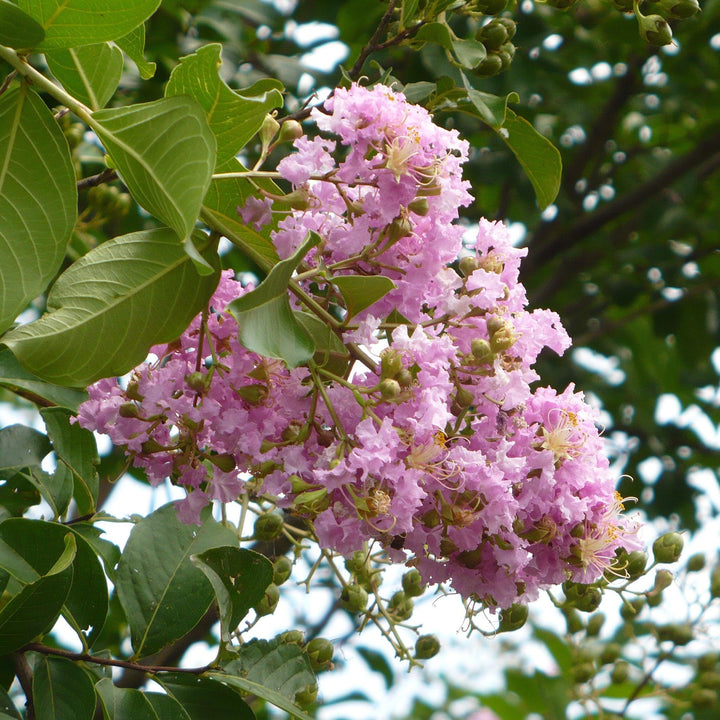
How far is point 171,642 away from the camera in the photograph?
1161 millimetres

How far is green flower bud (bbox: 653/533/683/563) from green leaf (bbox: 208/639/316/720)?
574 mm

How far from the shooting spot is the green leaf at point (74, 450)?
4.06 ft

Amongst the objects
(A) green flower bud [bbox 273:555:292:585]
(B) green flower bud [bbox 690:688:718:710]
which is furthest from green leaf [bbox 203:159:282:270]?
(B) green flower bud [bbox 690:688:718:710]

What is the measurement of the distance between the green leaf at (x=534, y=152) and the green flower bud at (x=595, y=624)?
2.73ft

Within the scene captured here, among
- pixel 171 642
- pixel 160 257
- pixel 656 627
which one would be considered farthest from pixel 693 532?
pixel 160 257

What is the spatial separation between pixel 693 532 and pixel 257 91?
224cm

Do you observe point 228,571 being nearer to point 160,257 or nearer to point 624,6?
point 160,257

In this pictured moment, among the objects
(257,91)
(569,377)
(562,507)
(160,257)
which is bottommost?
(569,377)

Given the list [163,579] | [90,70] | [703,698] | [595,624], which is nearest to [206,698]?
[163,579]

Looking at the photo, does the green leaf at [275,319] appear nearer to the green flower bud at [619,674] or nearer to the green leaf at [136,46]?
the green leaf at [136,46]

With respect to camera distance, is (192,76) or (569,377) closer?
(192,76)

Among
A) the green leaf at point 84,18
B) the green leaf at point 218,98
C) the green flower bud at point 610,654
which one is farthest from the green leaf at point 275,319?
the green flower bud at point 610,654

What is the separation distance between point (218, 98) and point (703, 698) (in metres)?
1.56

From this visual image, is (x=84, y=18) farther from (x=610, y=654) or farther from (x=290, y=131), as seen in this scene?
(x=610, y=654)
